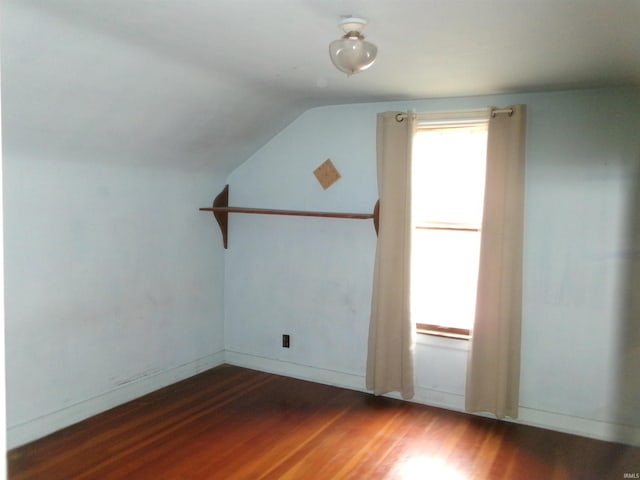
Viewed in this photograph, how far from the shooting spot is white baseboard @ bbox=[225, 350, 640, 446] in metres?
3.14

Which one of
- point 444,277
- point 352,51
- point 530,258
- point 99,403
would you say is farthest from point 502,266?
point 99,403

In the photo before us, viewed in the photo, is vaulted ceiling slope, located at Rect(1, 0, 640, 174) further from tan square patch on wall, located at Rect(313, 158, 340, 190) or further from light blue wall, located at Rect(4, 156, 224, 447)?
tan square patch on wall, located at Rect(313, 158, 340, 190)

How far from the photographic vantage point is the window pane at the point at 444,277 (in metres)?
3.57

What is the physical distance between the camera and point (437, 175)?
142 inches

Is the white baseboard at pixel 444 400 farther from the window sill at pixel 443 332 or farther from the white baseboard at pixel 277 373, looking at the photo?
the window sill at pixel 443 332

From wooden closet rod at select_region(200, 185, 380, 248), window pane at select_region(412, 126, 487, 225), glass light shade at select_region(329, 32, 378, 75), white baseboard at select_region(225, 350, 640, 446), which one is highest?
glass light shade at select_region(329, 32, 378, 75)

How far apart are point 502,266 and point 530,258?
0.20 metres

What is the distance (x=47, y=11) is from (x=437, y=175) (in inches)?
98.5

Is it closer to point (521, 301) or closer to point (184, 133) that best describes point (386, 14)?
point (184, 133)

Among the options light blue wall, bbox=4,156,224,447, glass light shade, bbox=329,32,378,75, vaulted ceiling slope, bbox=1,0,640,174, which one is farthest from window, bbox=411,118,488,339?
light blue wall, bbox=4,156,224,447

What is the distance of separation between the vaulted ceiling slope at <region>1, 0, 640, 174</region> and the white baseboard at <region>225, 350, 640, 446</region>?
1.85 meters

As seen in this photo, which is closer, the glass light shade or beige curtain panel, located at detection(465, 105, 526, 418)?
the glass light shade

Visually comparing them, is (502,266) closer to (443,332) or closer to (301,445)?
(443,332)

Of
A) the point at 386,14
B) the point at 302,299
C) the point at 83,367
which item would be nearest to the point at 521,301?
the point at 302,299
